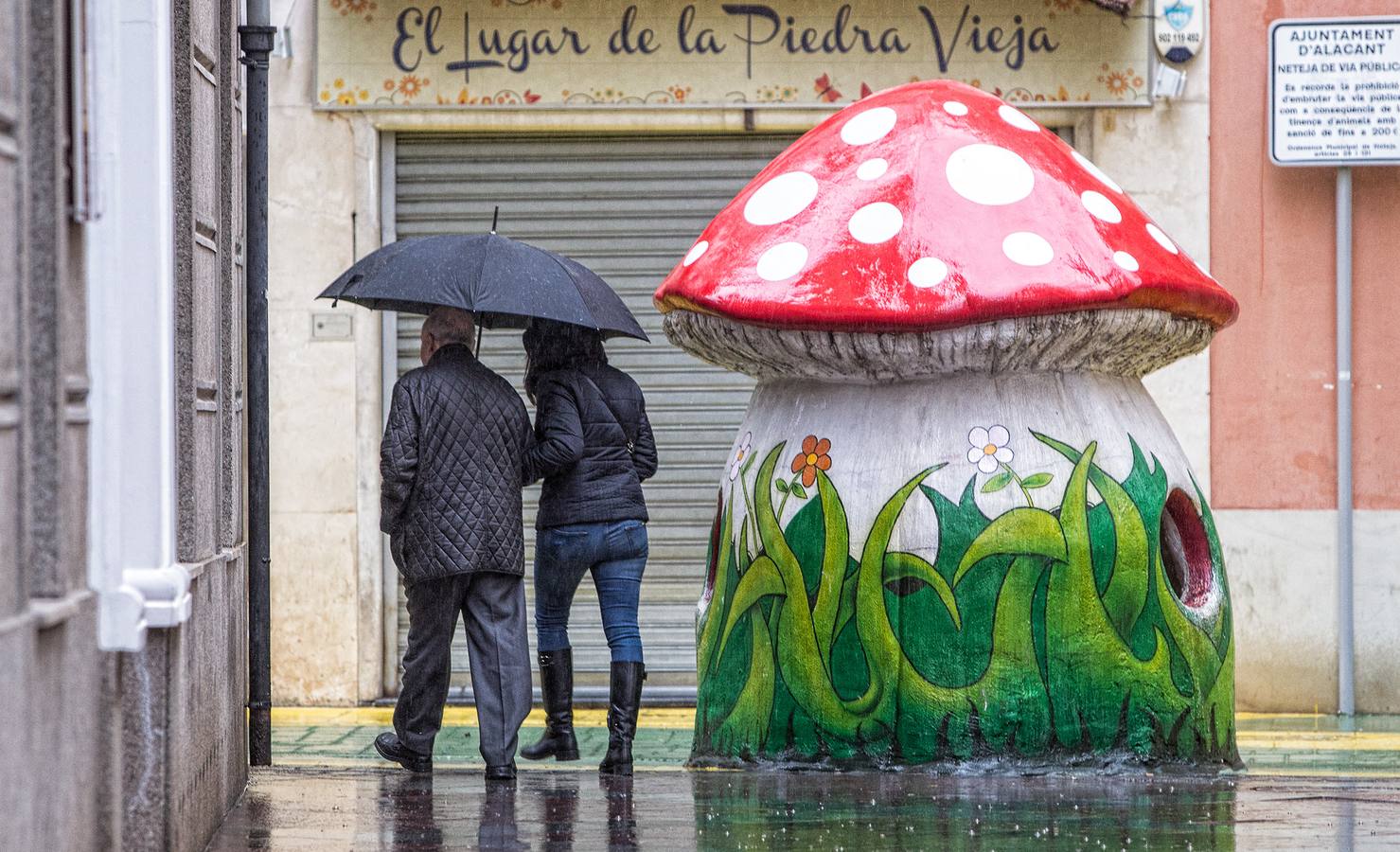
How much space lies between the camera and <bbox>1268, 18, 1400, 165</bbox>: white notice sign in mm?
10992

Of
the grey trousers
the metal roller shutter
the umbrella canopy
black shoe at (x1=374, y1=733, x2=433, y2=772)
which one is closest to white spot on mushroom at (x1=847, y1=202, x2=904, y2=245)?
the umbrella canopy

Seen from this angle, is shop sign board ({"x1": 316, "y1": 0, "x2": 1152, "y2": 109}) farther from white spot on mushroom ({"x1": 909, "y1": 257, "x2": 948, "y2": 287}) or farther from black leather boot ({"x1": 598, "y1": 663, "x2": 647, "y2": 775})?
white spot on mushroom ({"x1": 909, "y1": 257, "x2": 948, "y2": 287})

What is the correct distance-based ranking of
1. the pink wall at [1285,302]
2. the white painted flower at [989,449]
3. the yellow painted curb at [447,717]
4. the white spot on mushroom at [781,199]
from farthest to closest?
1. the pink wall at [1285,302]
2. the yellow painted curb at [447,717]
3. the white spot on mushroom at [781,199]
4. the white painted flower at [989,449]

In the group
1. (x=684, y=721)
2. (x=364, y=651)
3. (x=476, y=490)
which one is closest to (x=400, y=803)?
(x=476, y=490)

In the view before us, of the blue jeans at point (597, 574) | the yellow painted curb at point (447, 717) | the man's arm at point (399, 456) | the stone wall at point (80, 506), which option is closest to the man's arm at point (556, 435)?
the blue jeans at point (597, 574)

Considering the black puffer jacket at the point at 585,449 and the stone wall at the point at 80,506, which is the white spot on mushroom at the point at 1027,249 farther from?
the stone wall at the point at 80,506

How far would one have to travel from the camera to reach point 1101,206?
691 centimetres

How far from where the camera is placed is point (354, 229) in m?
11.4

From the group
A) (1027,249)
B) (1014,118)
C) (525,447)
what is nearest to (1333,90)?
(1014,118)

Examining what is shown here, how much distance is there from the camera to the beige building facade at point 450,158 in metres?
11.3

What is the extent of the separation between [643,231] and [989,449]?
532 centimetres

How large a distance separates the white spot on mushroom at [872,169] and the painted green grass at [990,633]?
1.06 m

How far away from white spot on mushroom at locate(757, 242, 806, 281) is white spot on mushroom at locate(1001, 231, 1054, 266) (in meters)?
0.69

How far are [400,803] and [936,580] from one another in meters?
1.99
